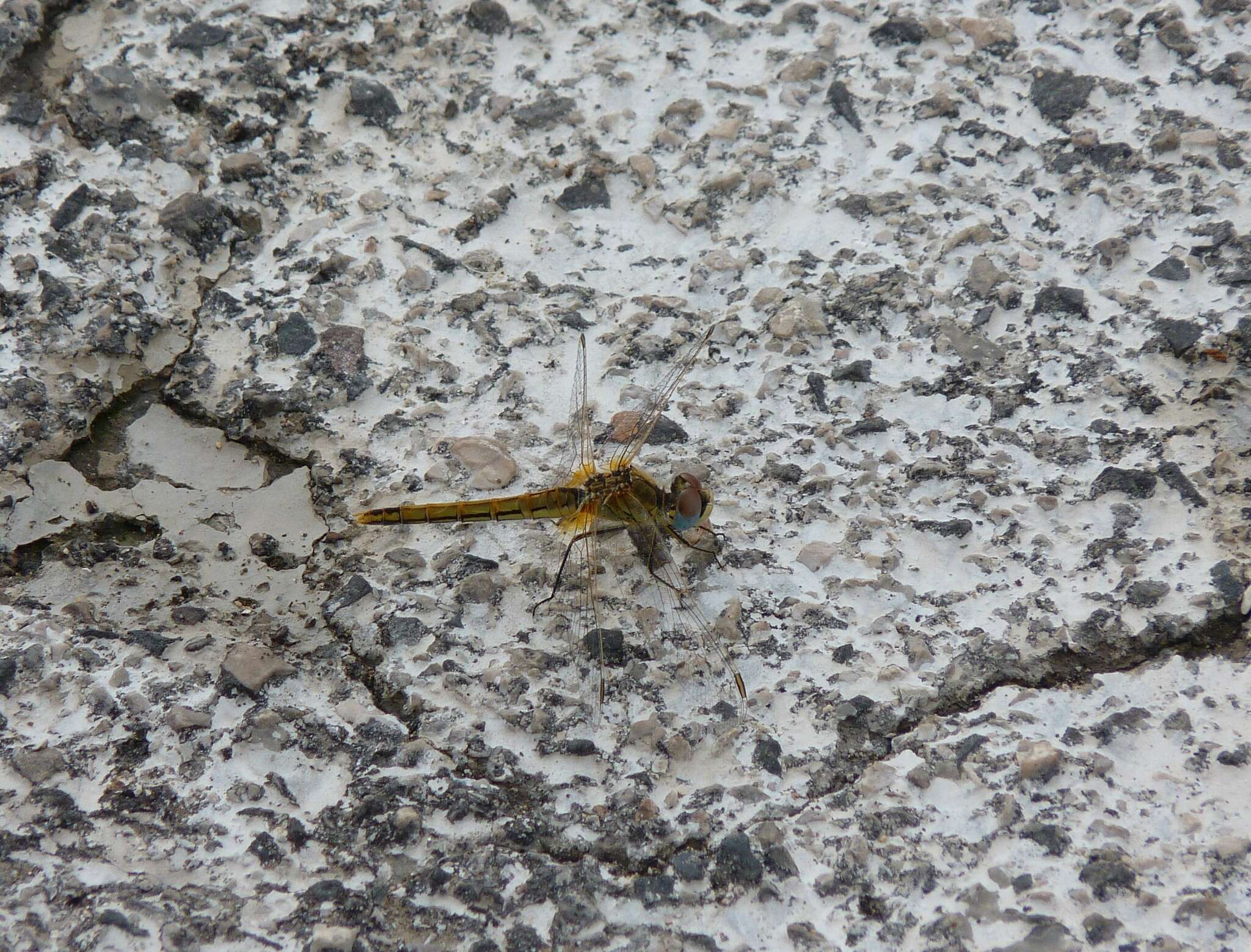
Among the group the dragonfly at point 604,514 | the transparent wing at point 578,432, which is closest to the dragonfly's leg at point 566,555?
the dragonfly at point 604,514

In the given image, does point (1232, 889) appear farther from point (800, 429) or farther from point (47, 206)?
point (47, 206)

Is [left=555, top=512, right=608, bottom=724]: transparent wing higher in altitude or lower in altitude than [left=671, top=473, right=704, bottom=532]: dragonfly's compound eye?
lower

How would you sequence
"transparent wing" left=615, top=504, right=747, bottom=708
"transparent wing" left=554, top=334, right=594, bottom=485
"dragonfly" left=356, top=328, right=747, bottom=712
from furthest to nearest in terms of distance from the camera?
"transparent wing" left=554, top=334, right=594, bottom=485, "dragonfly" left=356, top=328, right=747, bottom=712, "transparent wing" left=615, top=504, right=747, bottom=708

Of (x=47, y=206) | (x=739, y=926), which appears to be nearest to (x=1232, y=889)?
(x=739, y=926)

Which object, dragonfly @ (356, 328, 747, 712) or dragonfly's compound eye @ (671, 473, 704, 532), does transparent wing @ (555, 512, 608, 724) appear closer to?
dragonfly @ (356, 328, 747, 712)

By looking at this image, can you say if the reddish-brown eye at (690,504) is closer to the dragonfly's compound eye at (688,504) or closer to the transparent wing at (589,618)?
the dragonfly's compound eye at (688,504)

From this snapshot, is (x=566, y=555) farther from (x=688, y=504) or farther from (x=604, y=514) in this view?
(x=688, y=504)

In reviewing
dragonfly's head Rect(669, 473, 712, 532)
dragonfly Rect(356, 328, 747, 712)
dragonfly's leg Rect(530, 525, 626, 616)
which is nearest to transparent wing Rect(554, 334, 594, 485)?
dragonfly Rect(356, 328, 747, 712)

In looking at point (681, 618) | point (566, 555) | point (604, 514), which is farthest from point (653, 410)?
point (681, 618)
